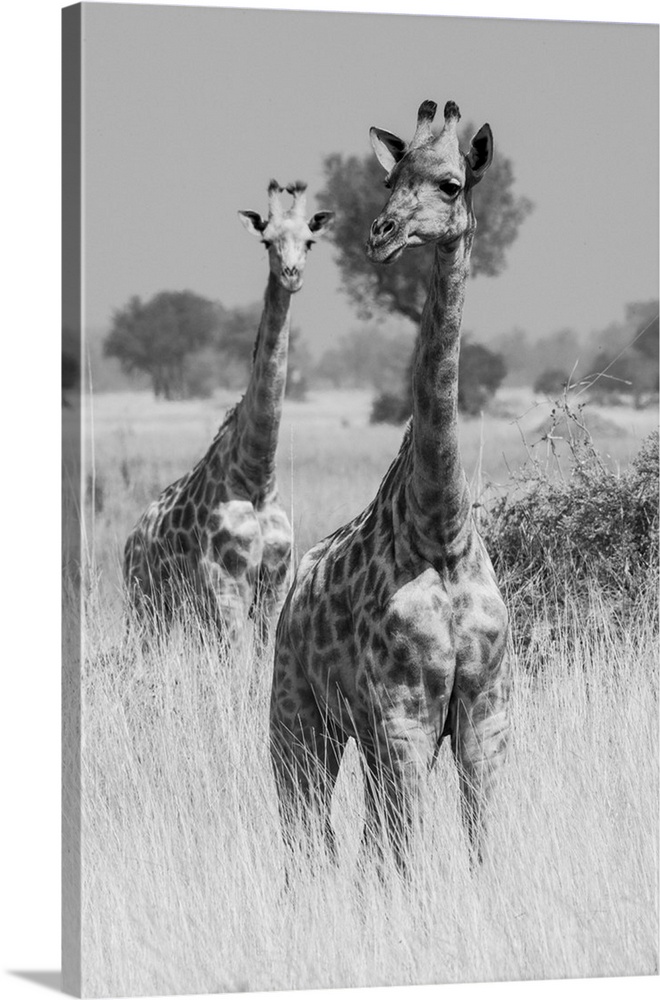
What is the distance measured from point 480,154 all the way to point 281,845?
2936mm

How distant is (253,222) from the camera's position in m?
8.62

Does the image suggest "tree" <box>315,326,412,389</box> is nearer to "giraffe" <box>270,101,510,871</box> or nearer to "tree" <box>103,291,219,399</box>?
"tree" <box>103,291,219,399</box>

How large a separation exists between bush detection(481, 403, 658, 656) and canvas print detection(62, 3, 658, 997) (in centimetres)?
2

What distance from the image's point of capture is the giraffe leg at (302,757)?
7.53 meters

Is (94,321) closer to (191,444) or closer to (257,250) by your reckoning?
(257,250)

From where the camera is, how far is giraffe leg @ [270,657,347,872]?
7531mm

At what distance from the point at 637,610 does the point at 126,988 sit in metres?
3.40

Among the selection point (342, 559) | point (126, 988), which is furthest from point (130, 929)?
point (342, 559)

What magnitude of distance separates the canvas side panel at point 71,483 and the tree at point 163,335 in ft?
1.44

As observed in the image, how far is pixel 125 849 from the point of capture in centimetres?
768
